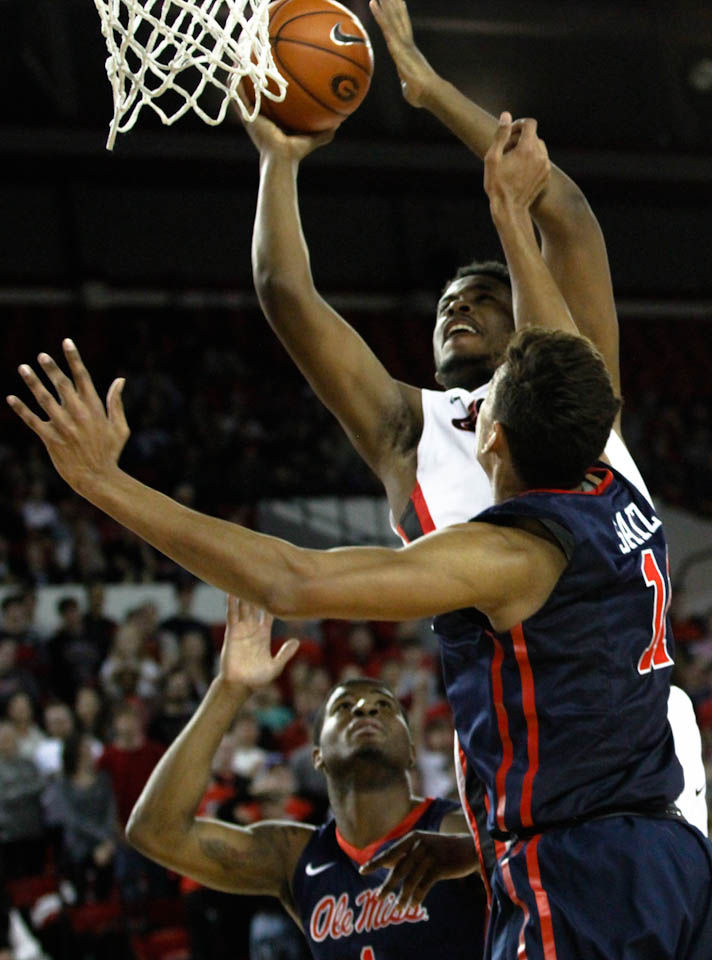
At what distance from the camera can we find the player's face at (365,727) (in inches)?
137

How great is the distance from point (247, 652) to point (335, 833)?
0.70 m

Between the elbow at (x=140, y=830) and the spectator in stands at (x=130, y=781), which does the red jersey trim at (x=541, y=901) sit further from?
the spectator in stands at (x=130, y=781)

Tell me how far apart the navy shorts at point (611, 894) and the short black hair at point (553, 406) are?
0.57 meters

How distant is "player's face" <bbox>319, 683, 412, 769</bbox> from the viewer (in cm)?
347

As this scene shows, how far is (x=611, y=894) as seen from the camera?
6.76ft

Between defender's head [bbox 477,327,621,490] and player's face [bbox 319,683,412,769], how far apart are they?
4.63 feet

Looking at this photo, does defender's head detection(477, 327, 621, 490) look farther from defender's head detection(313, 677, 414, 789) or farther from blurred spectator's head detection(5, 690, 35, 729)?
blurred spectator's head detection(5, 690, 35, 729)

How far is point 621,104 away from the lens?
1467 centimetres

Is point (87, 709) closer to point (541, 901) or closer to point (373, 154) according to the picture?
point (541, 901)

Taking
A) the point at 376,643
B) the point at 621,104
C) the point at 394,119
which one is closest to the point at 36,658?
the point at 376,643

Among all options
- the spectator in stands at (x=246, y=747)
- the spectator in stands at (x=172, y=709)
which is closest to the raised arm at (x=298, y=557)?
the spectator in stands at (x=246, y=747)

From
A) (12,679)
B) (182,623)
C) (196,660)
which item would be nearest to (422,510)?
(12,679)

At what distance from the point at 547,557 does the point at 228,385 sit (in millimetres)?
11471

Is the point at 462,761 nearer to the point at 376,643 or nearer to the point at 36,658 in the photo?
the point at 36,658
